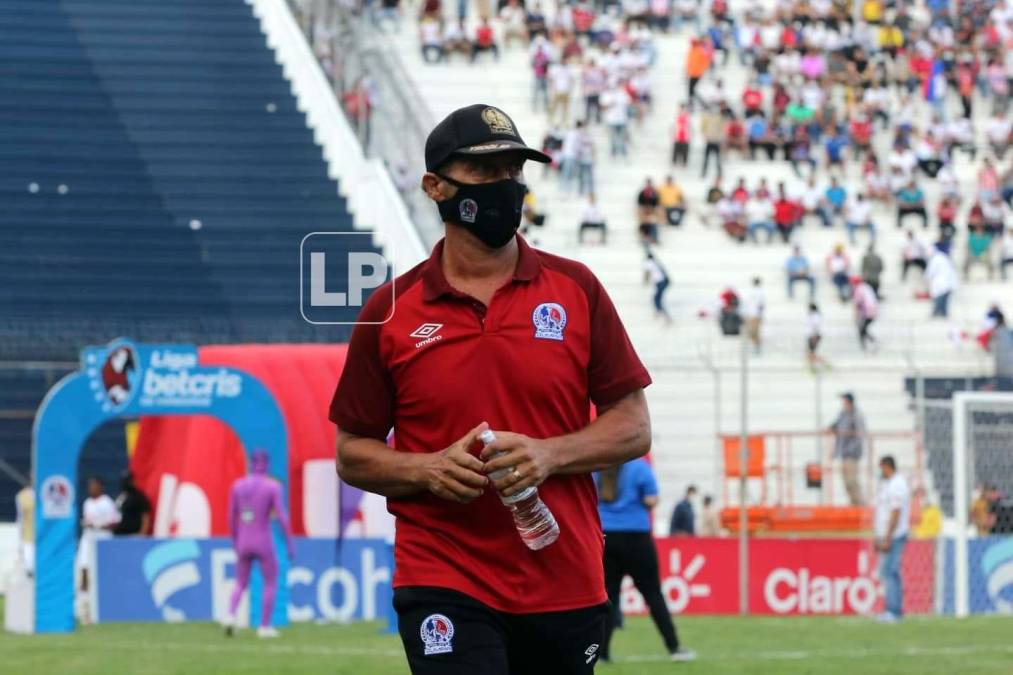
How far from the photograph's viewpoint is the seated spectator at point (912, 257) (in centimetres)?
3578

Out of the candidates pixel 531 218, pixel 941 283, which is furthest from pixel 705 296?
pixel 941 283

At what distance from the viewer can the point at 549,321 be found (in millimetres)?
5383

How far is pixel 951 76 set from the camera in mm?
41844

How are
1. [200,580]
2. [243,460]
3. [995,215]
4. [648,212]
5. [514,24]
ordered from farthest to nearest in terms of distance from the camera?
[514,24] < [995,215] < [648,212] < [243,460] < [200,580]

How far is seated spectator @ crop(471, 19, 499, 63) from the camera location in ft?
128

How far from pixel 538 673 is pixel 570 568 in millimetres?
280

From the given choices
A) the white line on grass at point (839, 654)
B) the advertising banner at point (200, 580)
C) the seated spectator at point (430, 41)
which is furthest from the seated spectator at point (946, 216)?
the white line on grass at point (839, 654)

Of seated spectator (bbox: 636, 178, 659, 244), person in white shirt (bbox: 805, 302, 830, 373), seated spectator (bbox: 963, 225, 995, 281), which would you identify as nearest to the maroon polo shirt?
person in white shirt (bbox: 805, 302, 830, 373)

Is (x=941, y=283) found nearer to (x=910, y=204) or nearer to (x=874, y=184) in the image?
(x=910, y=204)

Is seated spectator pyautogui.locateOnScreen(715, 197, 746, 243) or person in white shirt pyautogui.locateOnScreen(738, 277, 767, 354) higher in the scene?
seated spectator pyautogui.locateOnScreen(715, 197, 746, 243)

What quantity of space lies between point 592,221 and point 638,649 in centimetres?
1892

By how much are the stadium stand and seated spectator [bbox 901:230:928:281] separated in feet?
32.6

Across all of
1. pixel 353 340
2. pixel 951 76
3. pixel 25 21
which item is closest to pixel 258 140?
pixel 25 21

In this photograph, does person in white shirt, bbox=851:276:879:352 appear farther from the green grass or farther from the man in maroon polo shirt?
the man in maroon polo shirt
